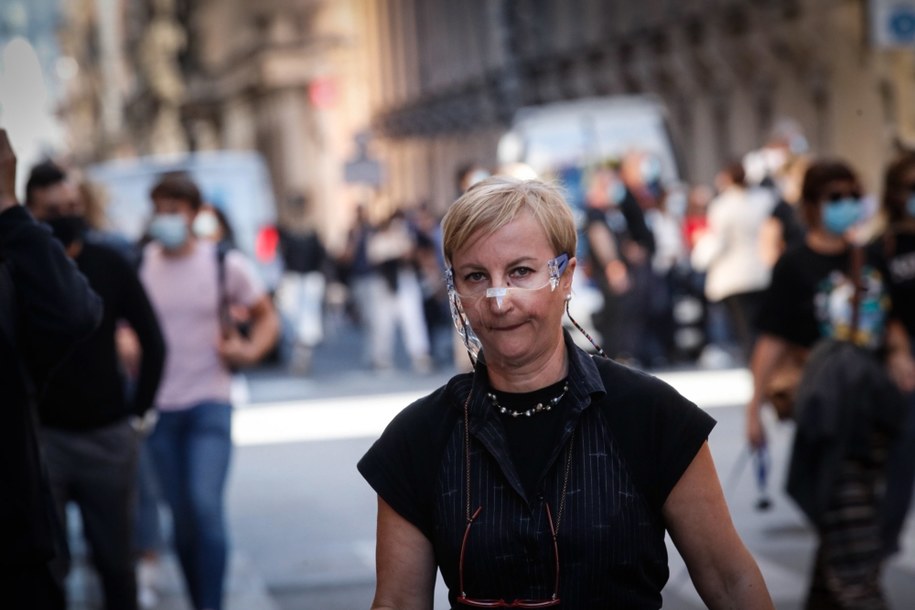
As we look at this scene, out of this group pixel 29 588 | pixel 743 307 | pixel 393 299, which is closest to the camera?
pixel 29 588

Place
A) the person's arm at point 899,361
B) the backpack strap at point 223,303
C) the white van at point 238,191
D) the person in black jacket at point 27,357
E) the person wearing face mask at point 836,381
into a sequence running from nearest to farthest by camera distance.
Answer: the person in black jacket at point 27,357
the person wearing face mask at point 836,381
the person's arm at point 899,361
the backpack strap at point 223,303
the white van at point 238,191

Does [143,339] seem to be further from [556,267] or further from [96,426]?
[556,267]

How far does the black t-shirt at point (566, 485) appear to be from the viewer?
366cm

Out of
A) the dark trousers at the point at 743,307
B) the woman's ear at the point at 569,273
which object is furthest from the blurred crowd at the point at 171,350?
the dark trousers at the point at 743,307

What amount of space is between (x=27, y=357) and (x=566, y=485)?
1657mm

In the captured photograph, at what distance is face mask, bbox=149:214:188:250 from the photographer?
27.1 ft

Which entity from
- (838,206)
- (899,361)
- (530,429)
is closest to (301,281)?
(899,361)

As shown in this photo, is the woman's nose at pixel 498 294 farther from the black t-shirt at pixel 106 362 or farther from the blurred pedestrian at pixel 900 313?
the blurred pedestrian at pixel 900 313

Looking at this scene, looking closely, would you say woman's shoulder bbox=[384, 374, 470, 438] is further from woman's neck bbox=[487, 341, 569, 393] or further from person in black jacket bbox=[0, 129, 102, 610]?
person in black jacket bbox=[0, 129, 102, 610]

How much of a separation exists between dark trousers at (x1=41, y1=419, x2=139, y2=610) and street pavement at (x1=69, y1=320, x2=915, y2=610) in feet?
5.07

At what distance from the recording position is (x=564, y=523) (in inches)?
144

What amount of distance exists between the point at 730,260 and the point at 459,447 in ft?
37.9

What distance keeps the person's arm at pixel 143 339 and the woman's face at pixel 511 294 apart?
3.87 m

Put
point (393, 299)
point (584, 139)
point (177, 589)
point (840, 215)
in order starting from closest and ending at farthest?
point (840, 215)
point (177, 589)
point (584, 139)
point (393, 299)
